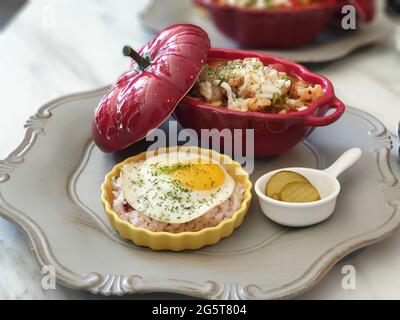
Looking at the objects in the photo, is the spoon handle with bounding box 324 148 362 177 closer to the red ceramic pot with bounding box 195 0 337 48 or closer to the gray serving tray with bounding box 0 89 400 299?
the gray serving tray with bounding box 0 89 400 299

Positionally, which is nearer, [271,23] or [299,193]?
[299,193]

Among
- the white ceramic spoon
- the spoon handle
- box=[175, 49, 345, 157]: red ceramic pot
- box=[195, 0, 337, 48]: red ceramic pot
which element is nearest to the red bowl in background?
box=[195, 0, 337, 48]: red ceramic pot

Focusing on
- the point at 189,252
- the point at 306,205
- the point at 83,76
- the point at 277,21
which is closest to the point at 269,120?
the point at 306,205

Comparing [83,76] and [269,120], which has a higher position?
[269,120]

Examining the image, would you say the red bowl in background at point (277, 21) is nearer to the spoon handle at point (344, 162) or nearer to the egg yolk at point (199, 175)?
the spoon handle at point (344, 162)

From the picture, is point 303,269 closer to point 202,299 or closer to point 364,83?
point 202,299

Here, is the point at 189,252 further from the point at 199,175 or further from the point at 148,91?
the point at 148,91
